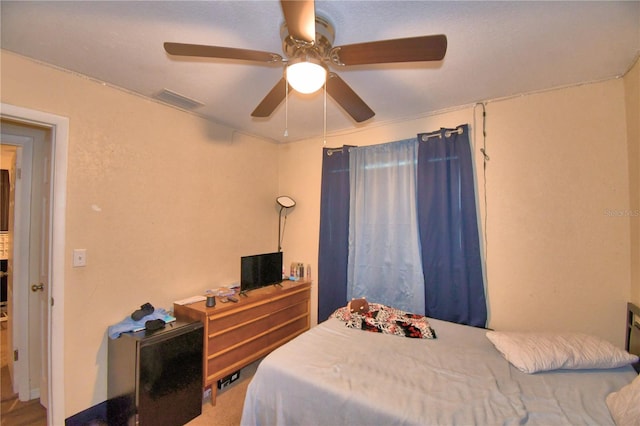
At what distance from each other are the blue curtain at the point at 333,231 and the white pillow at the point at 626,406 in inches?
81.2

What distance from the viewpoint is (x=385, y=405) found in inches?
50.8

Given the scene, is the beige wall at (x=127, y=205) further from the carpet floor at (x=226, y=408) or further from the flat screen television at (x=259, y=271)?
the carpet floor at (x=226, y=408)

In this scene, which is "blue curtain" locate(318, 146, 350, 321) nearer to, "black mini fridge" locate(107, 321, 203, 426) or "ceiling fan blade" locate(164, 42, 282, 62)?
"black mini fridge" locate(107, 321, 203, 426)

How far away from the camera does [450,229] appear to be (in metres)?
2.45

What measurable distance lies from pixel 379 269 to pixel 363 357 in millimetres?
1199

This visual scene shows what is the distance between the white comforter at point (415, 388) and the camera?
124cm

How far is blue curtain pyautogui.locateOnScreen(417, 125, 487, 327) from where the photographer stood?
2350 millimetres

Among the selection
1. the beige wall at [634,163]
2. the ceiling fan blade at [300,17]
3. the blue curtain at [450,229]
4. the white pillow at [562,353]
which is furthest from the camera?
the blue curtain at [450,229]

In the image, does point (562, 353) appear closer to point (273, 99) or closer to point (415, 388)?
point (415, 388)

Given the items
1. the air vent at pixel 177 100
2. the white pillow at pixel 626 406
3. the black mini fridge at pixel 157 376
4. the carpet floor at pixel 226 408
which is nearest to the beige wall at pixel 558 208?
the white pillow at pixel 626 406

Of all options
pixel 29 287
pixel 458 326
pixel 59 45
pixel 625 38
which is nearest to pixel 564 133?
pixel 625 38

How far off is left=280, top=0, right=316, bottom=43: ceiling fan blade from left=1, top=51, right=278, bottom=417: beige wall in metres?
1.79

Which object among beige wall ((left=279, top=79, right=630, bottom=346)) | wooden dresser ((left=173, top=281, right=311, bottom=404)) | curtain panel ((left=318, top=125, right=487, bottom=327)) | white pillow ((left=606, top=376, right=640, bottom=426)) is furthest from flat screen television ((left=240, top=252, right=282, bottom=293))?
white pillow ((left=606, top=376, right=640, bottom=426))

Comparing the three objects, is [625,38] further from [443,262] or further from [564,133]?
[443,262]
